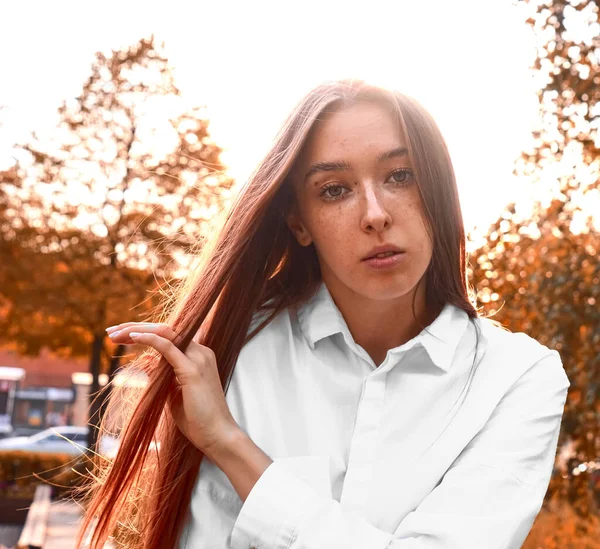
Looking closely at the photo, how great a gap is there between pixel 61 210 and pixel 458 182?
18282 millimetres

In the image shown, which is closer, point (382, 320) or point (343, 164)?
point (343, 164)

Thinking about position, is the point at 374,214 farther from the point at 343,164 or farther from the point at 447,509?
the point at 447,509

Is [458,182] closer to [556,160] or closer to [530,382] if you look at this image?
[530,382]

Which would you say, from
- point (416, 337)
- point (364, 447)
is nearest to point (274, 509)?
point (364, 447)

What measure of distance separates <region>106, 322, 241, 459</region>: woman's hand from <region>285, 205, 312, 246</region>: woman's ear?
20.4 inches

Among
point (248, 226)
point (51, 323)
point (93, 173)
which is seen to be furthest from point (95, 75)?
point (248, 226)

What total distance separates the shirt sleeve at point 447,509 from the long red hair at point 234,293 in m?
0.29

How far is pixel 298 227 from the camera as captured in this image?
237 centimetres

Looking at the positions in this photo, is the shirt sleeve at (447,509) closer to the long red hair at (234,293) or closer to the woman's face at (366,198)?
the long red hair at (234,293)

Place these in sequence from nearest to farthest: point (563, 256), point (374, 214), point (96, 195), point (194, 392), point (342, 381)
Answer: point (194, 392)
point (374, 214)
point (342, 381)
point (563, 256)
point (96, 195)

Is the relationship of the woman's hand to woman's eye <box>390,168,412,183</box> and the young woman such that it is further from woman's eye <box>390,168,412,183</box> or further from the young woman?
woman's eye <box>390,168,412,183</box>

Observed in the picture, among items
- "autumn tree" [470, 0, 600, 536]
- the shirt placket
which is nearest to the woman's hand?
the shirt placket

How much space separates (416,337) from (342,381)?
0.67 feet

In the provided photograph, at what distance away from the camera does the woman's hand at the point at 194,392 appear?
6.24 ft
